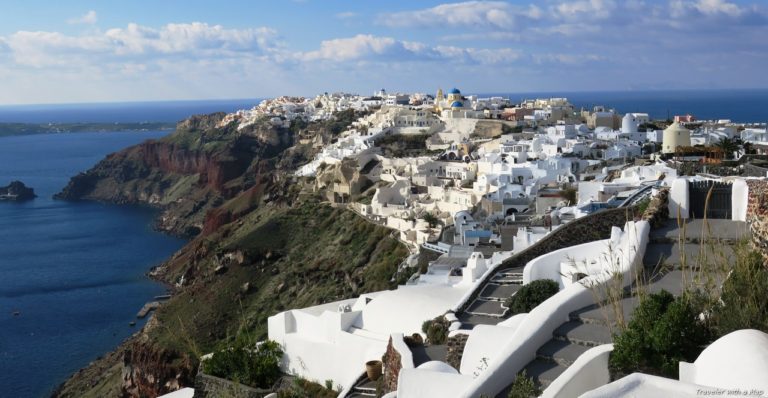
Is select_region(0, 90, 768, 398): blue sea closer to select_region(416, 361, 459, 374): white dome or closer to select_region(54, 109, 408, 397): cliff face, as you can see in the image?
select_region(54, 109, 408, 397): cliff face

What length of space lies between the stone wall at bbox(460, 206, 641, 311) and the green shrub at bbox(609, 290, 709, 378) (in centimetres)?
566

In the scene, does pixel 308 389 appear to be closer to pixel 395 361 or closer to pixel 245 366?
pixel 245 366

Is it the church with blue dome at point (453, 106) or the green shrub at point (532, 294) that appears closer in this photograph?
the green shrub at point (532, 294)

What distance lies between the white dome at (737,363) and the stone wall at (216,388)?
8113 mm

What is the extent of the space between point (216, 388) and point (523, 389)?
745 cm

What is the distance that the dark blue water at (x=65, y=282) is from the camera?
3481 cm

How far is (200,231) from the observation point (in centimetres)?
6631

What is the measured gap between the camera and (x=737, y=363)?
578cm

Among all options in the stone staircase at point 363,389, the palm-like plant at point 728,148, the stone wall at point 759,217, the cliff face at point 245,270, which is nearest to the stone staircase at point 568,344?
the stone wall at point 759,217

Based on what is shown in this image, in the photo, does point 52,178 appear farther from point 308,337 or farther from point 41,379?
point 308,337

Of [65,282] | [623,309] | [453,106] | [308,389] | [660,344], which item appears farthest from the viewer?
[453,106]

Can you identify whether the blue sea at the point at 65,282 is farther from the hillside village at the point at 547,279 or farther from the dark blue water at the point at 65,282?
the hillside village at the point at 547,279

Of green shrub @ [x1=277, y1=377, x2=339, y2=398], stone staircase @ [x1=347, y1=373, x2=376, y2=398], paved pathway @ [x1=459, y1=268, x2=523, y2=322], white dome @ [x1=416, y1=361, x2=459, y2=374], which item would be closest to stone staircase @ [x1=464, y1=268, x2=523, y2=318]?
paved pathway @ [x1=459, y1=268, x2=523, y2=322]

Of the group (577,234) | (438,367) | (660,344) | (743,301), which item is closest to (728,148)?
(577,234)
